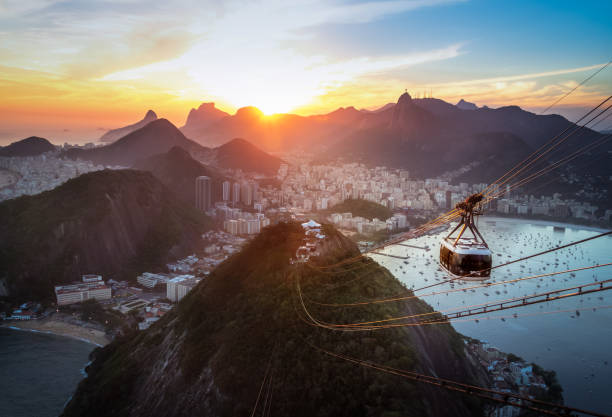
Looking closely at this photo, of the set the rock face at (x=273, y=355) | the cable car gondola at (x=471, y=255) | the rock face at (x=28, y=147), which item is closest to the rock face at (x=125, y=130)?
the rock face at (x=28, y=147)

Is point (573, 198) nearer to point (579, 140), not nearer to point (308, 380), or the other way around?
point (579, 140)

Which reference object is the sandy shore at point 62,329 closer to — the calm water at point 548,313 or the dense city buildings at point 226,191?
the calm water at point 548,313

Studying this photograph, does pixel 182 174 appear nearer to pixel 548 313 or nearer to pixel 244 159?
pixel 244 159

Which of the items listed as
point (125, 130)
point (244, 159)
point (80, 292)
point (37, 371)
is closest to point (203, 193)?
point (244, 159)

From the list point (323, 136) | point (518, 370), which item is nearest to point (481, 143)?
point (323, 136)

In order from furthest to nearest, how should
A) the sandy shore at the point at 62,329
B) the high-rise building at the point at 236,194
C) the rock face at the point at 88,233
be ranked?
the high-rise building at the point at 236,194 → the rock face at the point at 88,233 → the sandy shore at the point at 62,329

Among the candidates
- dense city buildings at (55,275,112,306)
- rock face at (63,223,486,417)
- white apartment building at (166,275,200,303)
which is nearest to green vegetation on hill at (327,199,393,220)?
white apartment building at (166,275,200,303)
